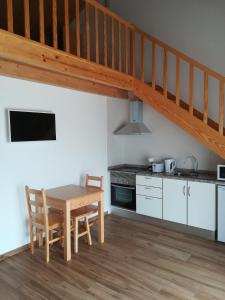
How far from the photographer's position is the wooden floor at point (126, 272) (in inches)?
88.8

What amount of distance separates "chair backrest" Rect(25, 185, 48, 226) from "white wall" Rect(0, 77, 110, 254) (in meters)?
0.19

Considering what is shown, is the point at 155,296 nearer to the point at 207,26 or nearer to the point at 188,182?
the point at 188,182

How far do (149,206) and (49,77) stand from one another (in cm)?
249

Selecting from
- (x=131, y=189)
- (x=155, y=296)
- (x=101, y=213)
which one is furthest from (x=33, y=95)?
(x=155, y=296)

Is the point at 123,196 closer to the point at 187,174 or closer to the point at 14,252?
the point at 187,174

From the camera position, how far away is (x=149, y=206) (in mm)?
3891

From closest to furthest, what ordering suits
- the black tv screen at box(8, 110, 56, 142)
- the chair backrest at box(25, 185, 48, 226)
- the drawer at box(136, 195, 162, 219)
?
the chair backrest at box(25, 185, 48, 226), the black tv screen at box(8, 110, 56, 142), the drawer at box(136, 195, 162, 219)

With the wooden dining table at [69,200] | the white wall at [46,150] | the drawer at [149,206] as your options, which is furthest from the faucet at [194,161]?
the wooden dining table at [69,200]

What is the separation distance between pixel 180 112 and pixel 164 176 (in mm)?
1075

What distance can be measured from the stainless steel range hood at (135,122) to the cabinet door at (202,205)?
135 centimetres

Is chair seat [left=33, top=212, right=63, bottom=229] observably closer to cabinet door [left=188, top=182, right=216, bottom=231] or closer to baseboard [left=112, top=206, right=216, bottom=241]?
baseboard [left=112, top=206, right=216, bottom=241]

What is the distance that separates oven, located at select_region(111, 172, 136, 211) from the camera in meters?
4.09

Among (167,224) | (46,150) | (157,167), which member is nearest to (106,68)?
(46,150)

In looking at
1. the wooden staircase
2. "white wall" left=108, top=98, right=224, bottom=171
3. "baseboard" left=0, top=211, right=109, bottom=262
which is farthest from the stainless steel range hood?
"baseboard" left=0, top=211, right=109, bottom=262
